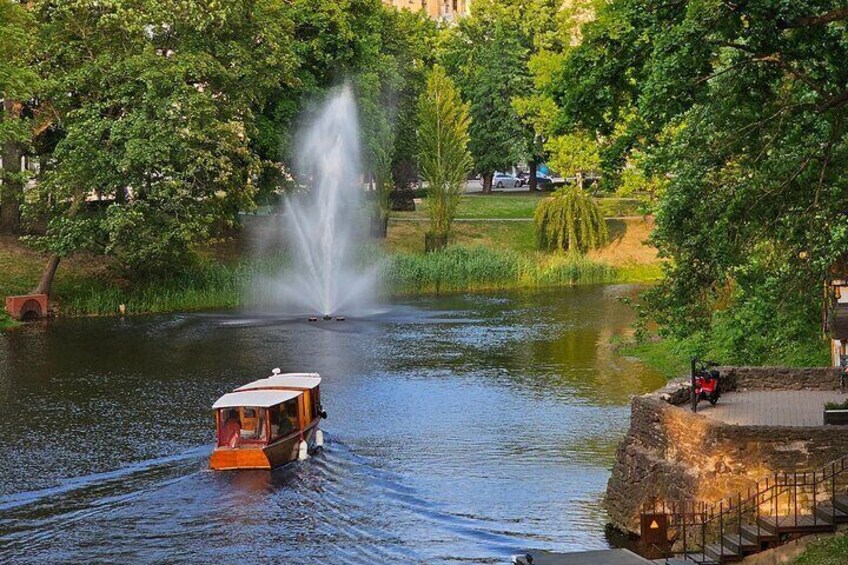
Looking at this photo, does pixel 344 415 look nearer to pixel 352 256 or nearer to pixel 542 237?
pixel 352 256

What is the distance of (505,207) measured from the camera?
10238cm

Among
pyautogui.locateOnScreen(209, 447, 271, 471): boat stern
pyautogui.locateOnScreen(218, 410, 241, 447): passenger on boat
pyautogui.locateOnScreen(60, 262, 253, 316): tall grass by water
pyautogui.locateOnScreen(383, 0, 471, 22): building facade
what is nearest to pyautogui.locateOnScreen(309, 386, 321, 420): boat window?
pyautogui.locateOnScreen(218, 410, 241, 447): passenger on boat

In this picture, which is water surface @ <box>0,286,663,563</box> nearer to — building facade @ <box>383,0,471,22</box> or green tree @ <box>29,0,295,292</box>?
green tree @ <box>29,0,295,292</box>

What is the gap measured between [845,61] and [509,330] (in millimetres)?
35778

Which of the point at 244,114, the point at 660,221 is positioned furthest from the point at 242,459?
the point at 244,114

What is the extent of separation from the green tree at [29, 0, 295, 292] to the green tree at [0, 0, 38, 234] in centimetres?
123

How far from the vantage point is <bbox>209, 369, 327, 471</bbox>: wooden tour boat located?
3331 centimetres

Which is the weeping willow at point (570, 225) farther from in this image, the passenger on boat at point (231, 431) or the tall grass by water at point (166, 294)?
the passenger on boat at point (231, 431)

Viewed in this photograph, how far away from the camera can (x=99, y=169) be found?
64.4 m

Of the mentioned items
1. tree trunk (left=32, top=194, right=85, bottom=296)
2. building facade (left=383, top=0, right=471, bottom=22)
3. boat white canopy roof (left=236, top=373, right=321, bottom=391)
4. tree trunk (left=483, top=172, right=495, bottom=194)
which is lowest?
boat white canopy roof (left=236, top=373, right=321, bottom=391)

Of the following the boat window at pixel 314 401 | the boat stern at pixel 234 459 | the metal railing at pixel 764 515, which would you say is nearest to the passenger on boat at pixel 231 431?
the boat stern at pixel 234 459

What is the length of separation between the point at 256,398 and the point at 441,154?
52447mm

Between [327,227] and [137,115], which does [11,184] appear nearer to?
[137,115]

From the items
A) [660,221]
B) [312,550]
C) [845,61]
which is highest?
[845,61]
